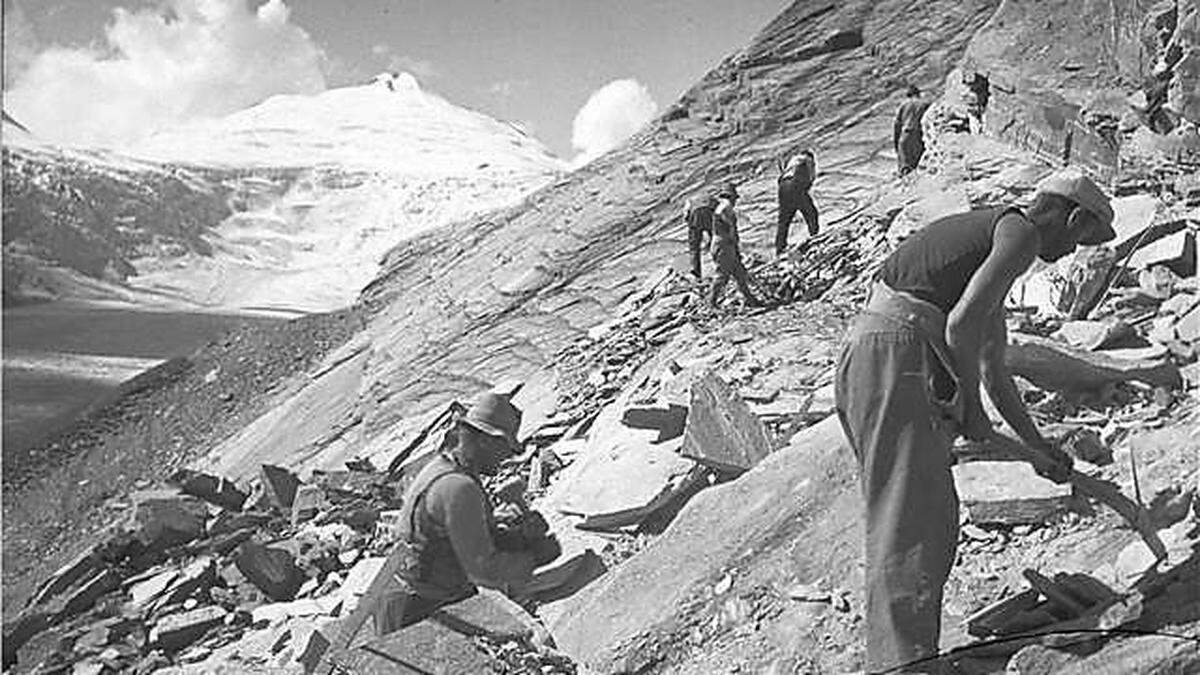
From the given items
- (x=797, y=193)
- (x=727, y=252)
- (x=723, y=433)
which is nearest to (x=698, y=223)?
(x=727, y=252)

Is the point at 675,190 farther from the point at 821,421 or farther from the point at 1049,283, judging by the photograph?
the point at 1049,283

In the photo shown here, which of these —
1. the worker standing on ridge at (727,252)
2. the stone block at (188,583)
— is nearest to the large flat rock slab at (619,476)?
the worker standing on ridge at (727,252)

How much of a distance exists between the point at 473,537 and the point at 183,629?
23.3 inches

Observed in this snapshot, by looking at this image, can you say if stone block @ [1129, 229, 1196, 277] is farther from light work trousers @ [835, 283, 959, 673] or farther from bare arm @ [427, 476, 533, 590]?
bare arm @ [427, 476, 533, 590]

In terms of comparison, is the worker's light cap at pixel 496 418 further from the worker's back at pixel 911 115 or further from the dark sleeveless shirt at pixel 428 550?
the worker's back at pixel 911 115

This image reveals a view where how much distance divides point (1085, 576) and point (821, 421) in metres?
0.52

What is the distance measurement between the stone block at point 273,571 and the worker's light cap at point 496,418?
0.45 meters

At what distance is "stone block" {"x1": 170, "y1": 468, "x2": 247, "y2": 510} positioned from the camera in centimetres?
235

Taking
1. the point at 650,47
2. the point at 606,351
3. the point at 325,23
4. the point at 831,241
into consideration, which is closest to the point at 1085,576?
the point at 831,241

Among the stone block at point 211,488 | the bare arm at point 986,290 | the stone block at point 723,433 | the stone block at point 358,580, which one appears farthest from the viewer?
the stone block at point 211,488

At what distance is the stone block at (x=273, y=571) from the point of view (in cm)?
226

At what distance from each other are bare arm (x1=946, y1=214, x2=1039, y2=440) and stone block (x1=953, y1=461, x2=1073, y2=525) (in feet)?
0.73

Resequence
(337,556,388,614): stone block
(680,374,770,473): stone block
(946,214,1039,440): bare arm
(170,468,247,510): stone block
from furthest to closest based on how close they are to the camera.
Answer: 1. (170,468,247,510): stone block
2. (337,556,388,614): stone block
3. (680,374,770,473): stone block
4. (946,214,1039,440): bare arm

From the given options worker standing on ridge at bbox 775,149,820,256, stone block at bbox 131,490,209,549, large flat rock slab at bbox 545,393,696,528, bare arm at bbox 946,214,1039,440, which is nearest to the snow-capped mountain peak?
worker standing on ridge at bbox 775,149,820,256
